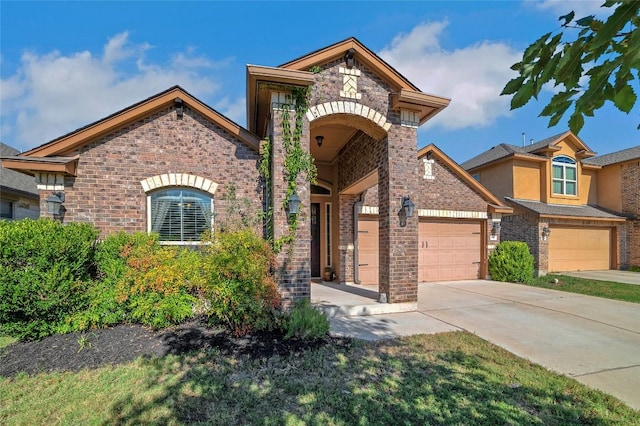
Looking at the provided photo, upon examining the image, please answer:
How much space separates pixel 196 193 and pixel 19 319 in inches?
138

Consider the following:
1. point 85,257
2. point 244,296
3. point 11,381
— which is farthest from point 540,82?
point 85,257

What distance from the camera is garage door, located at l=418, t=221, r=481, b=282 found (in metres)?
10.6

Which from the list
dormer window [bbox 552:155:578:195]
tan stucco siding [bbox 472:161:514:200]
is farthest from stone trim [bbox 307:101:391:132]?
dormer window [bbox 552:155:578:195]

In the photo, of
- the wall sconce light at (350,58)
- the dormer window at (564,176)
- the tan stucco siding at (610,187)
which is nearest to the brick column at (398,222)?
the wall sconce light at (350,58)

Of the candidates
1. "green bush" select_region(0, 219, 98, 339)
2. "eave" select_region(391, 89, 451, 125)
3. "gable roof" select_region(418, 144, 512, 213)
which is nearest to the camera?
"green bush" select_region(0, 219, 98, 339)

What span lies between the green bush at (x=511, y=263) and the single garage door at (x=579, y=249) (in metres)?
3.84

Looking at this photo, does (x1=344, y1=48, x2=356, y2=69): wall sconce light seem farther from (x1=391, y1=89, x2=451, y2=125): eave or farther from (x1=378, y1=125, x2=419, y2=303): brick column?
(x1=378, y1=125, x2=419, y2=303): brick column

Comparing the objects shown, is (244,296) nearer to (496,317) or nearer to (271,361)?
(271,361)

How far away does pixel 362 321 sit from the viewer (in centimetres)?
575

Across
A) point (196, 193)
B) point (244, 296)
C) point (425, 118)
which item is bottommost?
point (244, 296)

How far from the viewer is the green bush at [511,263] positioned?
10680 mm

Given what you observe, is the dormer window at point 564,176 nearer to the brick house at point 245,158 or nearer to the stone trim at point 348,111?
the brick house at point 245,158

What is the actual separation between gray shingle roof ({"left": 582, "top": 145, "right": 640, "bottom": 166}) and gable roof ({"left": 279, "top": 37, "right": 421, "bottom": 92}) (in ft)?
49.8

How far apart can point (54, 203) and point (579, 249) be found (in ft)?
62.4
